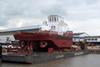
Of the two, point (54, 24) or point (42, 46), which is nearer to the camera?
point (42, 46)

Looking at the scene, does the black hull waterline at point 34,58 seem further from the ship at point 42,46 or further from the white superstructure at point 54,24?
the white superstructure at point 54,24

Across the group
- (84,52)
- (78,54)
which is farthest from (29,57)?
(84,52)

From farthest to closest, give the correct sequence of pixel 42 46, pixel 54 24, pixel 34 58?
1. pixel 54 24
2. pixel 42 46
3. pixel 34 58

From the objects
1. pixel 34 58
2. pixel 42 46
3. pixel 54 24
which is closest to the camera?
pixel 34 58

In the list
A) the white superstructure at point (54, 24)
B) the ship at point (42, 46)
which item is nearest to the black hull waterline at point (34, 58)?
the ship at point (42, 46)

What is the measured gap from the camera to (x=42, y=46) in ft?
105

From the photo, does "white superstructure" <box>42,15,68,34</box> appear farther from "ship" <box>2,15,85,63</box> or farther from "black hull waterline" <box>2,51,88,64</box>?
"black hull waterline" <box>2,51,88,64</box>

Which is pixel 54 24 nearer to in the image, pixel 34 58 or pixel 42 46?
pixel 42 46

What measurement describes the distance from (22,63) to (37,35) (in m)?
5.14

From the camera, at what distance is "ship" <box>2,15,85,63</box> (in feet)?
88.7

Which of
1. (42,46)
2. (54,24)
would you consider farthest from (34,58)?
(54,24)

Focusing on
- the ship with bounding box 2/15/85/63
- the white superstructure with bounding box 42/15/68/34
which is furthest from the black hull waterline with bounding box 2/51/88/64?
the white superstructure with bounding box 42/15/68/34

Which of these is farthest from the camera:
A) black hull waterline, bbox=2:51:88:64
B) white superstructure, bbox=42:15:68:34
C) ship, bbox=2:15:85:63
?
white superstructure, bbox=42:15:68:34

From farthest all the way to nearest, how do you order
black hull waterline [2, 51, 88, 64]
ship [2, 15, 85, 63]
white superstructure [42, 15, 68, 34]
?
white superstructure [42, 15, 68, 34], ship [2, 15, 85, 63], black hull waterline [2, 51, 88, 64]
